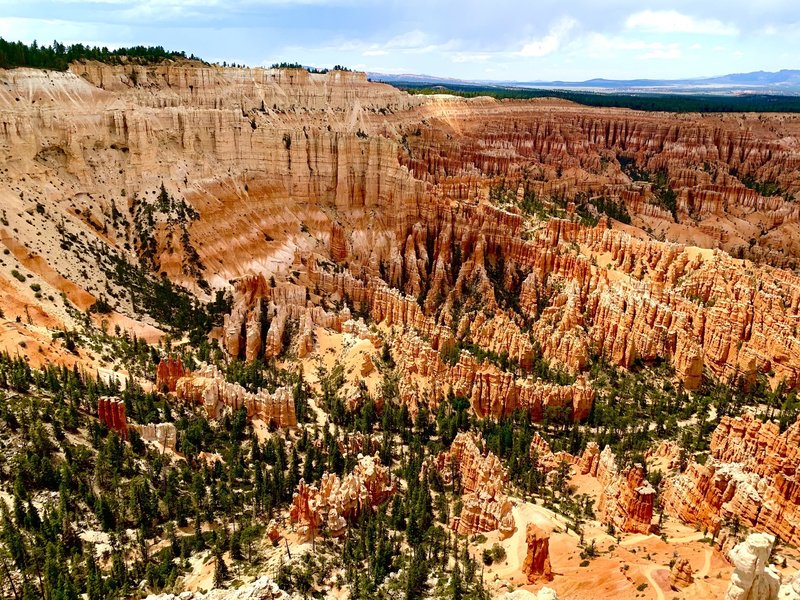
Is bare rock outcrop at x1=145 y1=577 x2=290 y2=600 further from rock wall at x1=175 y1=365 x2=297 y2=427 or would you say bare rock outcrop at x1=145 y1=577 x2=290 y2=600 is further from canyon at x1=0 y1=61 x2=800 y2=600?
rock wall at x1=175 y1=365 x2=297 y2=427

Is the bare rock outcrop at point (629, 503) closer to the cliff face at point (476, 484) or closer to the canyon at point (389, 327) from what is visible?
the canyon at point (389, 327)

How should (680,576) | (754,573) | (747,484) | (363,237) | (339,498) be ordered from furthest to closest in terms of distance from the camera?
(363,237), (339,498), (747,484), (680,576), (754,573)

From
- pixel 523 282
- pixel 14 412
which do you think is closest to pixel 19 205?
pixel 14 412

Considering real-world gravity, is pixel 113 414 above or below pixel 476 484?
above

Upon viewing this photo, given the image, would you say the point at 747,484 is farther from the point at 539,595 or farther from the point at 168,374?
the point at 168,374

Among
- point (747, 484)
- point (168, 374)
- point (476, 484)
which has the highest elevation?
point (747, 484)

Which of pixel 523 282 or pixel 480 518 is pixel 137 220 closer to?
pixel 523 282

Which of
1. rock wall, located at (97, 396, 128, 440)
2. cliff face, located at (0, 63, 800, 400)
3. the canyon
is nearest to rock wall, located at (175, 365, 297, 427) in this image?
the canyon

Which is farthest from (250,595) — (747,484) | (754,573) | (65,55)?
(65,55)
